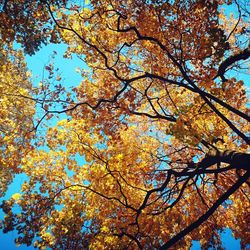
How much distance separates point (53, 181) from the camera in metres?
12.2

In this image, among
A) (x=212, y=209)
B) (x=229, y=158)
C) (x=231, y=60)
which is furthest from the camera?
(x=231, y=60)

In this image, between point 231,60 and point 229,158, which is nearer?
point 229,158

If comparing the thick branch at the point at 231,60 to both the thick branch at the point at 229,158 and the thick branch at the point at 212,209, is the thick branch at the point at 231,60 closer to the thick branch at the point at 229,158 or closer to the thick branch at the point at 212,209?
the thick branch at the point at 229,158

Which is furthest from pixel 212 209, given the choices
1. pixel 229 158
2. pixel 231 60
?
pixel 231 60

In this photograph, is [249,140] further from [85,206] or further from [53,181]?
[53,181]

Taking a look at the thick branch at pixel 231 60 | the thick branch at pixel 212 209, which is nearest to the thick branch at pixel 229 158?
the thick branch at pixel 212 209

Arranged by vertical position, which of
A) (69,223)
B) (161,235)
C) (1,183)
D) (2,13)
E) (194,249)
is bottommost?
(161,235)

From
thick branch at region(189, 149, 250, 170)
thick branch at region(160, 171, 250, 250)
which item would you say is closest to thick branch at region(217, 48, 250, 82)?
thick branch at region(189, 149, 250, 170)

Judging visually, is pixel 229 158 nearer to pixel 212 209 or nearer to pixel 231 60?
pixel 212 209

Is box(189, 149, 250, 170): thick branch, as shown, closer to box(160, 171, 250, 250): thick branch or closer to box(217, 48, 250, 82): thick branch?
box(160, 171, 250, 250): thick branch

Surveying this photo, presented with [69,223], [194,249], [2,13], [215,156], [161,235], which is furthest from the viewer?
[194,249]

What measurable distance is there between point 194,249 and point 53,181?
122 m

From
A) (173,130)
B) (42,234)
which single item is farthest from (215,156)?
(42,234)

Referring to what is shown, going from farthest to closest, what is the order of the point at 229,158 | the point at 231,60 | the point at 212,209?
1. the point at 231,60
2. the point at 229,158
3. the point at 212,209
